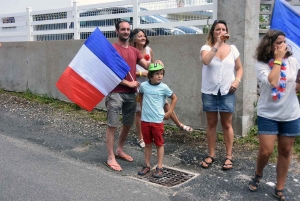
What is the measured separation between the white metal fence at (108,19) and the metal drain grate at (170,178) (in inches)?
111

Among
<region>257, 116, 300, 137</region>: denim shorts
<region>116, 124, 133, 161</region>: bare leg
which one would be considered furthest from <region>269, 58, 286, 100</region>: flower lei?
<region>116, 124, 133, 161</region>: bare leg

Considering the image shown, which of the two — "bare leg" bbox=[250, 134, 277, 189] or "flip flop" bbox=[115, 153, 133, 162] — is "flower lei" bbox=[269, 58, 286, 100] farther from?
"flip flop" bbox=[115, 153, 133, 162]

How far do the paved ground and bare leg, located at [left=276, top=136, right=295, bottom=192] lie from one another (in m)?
0.23

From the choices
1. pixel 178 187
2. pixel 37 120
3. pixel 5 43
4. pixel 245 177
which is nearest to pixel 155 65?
pixel 178 187

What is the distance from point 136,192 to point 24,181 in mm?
1383

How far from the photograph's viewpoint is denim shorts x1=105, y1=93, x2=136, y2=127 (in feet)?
16.4

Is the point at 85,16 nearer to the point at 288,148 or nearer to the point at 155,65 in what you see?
the point at 155,65

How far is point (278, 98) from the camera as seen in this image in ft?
12.7

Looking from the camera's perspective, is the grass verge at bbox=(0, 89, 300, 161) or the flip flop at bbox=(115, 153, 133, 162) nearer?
the flip flop at bbox=(115, 153, 133, 162)

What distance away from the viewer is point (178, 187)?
14.5 feet

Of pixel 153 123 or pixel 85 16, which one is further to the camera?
pixel 85 16

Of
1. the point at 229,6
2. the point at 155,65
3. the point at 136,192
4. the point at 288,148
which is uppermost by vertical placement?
the point at 229,6

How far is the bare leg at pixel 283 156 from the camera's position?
3957 mm

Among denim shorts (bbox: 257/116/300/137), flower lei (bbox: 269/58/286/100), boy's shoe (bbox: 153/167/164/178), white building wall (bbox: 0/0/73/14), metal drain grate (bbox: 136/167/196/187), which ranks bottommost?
metal drain grate (bbox: 136/167/196/187)
